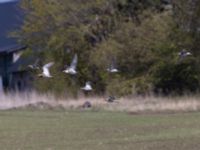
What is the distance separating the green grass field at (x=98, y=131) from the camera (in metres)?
20.2

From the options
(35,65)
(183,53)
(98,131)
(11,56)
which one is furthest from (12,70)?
(98,131)

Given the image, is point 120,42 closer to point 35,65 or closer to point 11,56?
point 35,65

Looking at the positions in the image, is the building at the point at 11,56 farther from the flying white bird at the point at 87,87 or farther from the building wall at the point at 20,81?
the flying white bird at the point at 87,87

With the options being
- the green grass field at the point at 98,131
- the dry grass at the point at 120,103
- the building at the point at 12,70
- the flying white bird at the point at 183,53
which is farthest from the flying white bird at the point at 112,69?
the building at the point at 12,70

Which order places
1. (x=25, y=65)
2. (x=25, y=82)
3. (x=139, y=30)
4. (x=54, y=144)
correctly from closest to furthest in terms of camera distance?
1. (x=54, y=144)
2. (x=139, y=30)
3. (x=25, y=65)
4. (x=25, y=82)

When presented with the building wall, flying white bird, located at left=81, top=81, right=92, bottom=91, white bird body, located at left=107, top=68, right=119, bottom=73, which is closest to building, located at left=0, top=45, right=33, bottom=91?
the building wall

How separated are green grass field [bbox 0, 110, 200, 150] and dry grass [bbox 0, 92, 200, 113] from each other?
2.66 m

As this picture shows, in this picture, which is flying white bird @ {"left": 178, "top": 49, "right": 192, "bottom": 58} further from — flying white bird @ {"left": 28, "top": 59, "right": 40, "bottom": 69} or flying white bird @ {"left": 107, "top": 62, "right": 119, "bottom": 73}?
flying white bird @ {"left": 28, "top": 59, "right": 40, "bottom": 69}

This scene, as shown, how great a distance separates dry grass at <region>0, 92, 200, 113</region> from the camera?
36188mm

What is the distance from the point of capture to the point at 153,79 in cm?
4656

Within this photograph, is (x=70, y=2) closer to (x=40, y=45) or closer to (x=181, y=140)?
(x=40, y=45)

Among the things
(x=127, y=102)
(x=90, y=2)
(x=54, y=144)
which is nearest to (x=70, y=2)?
(x=90, y=2)

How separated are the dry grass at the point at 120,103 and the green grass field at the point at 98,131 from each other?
266cm

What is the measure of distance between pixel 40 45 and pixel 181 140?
31.6 metres
